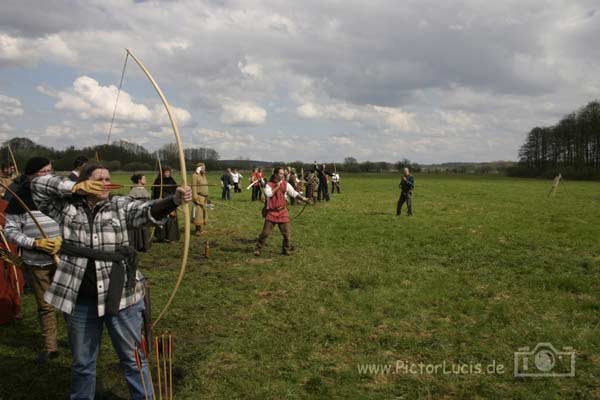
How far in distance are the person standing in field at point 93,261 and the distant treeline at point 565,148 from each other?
7203cm

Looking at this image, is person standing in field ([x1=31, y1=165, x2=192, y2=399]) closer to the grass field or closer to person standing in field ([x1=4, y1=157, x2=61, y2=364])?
person standing in field ([x1=4, y1=157, x2=61, y2=364])

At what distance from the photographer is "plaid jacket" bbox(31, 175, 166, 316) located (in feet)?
9.69

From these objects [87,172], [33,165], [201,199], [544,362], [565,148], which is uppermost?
[565,148]

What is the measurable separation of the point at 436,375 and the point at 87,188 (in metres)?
3.75

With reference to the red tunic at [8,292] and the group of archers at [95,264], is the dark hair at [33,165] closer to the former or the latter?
the group of archers at [95,264]

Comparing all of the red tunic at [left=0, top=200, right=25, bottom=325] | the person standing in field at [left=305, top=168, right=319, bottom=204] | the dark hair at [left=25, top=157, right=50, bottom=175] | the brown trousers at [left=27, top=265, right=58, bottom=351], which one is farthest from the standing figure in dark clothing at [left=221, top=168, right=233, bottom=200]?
the dark hair at [left=25, top=157, right=50, bottom=175]

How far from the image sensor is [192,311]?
6000 mm

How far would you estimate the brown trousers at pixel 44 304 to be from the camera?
429 centimetres

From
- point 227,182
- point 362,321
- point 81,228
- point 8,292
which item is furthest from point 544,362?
point 227,182

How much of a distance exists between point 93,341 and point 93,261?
628 mm

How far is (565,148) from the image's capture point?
7569cm

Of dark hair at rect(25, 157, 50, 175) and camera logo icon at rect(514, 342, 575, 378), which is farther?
camera logo icon at rect(514, 342, 575, 378)

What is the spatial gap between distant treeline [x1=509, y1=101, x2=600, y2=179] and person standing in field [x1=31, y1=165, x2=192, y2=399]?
72.0m

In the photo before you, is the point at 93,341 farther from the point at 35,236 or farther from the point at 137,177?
the point at 137,177
